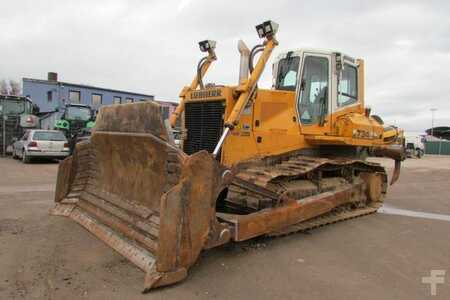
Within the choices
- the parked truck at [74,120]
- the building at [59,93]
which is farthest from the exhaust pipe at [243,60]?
the building at [59,93]

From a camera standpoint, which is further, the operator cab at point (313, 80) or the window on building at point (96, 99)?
the window on building at point (96, 99)

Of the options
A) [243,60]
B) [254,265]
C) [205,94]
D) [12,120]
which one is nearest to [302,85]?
[243,60]

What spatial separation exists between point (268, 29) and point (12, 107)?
62.8 feet

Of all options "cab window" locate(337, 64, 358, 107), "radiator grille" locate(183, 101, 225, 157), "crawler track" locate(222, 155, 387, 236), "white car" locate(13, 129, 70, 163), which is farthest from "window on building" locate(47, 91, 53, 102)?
"crawler track" locate(222, 155, 387, 236)

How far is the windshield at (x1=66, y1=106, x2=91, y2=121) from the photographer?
63.6 ft

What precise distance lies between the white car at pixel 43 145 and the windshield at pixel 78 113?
371 centimetres

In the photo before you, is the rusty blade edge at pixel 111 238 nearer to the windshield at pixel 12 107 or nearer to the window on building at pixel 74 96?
the windshield at pixel 12 107

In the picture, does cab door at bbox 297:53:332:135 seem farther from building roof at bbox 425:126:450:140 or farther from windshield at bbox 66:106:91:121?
building roof at bbox 425:126:450:140

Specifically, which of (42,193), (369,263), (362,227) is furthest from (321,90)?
(42,193)

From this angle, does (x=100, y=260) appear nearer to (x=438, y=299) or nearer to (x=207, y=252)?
(x=207, y=252)

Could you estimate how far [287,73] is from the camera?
6.40 metres

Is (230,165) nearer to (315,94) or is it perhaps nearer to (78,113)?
(315,94)

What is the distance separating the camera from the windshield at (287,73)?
6244mm

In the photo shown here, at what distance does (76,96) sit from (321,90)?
29.4m
